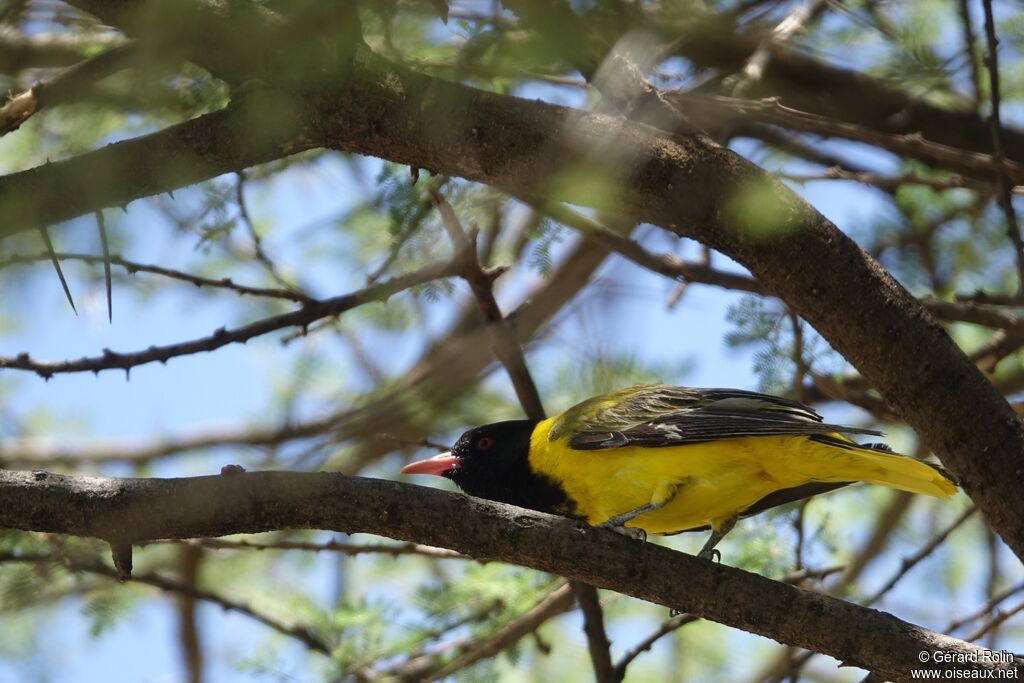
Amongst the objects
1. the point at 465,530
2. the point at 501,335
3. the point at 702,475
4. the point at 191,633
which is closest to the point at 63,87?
the point at 501,335

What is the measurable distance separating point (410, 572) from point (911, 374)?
4803 millimetres

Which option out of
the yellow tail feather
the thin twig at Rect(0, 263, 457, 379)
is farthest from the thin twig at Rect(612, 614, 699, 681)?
the thin twig at Rect(0, 263, 457, 379)

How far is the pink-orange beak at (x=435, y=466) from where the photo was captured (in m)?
4.97

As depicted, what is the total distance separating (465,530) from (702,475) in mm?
1368

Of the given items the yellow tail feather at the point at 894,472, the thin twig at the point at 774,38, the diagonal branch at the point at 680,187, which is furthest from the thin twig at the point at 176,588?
the thin twig at the point at 774,38

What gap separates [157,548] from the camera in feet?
20.6

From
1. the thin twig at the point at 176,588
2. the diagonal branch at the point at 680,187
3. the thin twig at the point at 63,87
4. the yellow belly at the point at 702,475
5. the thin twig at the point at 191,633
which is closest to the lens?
the diagonal branch at the point at 680,187

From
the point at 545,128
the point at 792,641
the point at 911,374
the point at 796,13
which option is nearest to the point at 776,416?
the point at 911,374

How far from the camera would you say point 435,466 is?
Answer: 16.5ft

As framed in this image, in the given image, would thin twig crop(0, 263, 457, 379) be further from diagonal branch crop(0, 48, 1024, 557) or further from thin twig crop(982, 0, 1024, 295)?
thin twig crop(982, 0, 1024, 295)

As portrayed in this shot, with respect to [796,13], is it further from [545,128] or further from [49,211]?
[49,211]

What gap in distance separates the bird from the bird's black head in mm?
33

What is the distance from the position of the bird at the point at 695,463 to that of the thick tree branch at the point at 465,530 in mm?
717

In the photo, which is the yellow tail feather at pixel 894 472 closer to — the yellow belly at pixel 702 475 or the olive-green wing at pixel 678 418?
the yellow belly at pixel 702 475
